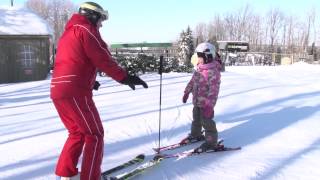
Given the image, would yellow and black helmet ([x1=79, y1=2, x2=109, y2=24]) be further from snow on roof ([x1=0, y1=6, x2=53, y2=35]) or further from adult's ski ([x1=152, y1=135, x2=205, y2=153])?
snow on roof ([x1=0, y1=6, x2=53, y2=35])

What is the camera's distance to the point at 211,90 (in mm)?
5992

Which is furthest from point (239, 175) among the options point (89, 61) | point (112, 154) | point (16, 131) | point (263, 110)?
point (263, 110)

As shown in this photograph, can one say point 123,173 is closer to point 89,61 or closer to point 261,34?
point 89,61

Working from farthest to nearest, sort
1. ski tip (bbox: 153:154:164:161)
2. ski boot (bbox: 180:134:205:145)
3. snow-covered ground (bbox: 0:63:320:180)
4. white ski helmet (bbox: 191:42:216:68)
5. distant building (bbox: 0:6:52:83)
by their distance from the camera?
distant building (bbox: 0:6:52:83), ski boot (bbox: 180:134:205:145), white ski helmet (bbox: 191:42:216:68), ski tip (bbox: 153:154:164:161), snow-covered ground (bbox: 0:63:320:180)

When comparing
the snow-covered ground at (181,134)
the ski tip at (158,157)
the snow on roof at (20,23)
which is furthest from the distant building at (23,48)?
the ski tip at (158,157)

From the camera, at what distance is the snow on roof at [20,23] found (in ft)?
69.7

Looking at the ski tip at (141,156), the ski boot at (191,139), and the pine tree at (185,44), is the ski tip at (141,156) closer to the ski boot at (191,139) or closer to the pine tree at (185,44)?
the ski boot at (191,139)

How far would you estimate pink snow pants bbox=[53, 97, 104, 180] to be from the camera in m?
3.95

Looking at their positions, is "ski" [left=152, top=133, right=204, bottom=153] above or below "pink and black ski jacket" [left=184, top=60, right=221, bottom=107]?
below

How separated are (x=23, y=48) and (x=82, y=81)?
18.6 metres

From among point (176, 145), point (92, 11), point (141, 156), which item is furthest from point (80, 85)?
point (176, 145)

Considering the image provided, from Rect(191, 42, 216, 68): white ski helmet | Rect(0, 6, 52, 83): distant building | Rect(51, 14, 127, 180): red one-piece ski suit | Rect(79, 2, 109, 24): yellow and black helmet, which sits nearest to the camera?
Rect(51, 14, 127, 180): red one-piece ski suit

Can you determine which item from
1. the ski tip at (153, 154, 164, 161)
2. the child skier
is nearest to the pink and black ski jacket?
the child skier

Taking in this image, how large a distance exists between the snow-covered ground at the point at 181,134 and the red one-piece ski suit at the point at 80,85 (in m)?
0.92
